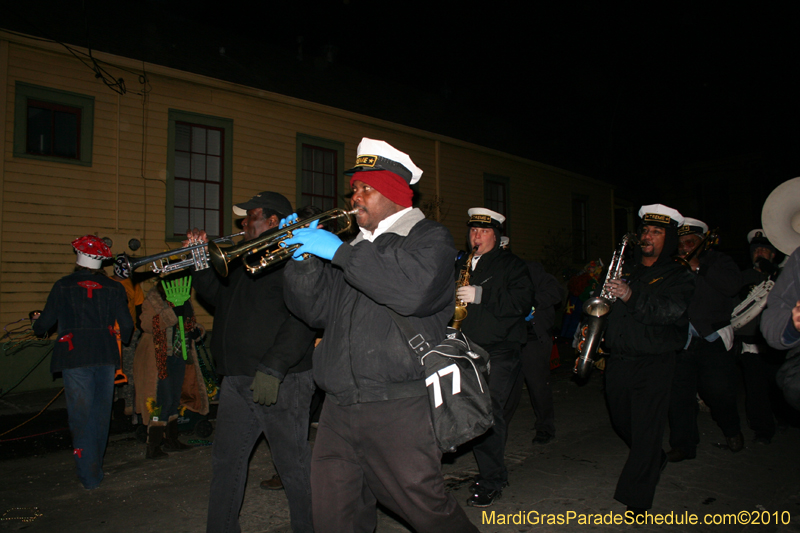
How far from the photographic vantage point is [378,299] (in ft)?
7.97

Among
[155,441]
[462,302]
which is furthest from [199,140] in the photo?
[462,302]

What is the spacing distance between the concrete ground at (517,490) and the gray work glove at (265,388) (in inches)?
50.9

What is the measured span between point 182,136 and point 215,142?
67 cm

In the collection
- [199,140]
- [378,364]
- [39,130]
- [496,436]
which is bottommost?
[496,436]

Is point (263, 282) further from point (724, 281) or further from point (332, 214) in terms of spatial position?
point (724, 281)

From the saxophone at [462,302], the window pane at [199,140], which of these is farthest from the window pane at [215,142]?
the saxophone at [462,302]

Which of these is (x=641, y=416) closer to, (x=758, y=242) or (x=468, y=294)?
(x=468, y=294)

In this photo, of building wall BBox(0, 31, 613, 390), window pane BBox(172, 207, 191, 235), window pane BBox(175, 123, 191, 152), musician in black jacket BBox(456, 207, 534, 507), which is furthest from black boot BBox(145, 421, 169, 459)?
window pane BBox(175, 123, 191, 152)

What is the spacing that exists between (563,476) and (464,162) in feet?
39.0

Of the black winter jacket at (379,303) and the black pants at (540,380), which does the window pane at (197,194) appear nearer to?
the black pants at (540,380)

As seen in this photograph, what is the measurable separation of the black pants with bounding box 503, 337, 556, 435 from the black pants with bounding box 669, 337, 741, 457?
1.27 meters

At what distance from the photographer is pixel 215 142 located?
1105 cm

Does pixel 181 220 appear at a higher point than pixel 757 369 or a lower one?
higher

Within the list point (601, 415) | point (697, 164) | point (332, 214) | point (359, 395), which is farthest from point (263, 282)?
point (697, 164)
